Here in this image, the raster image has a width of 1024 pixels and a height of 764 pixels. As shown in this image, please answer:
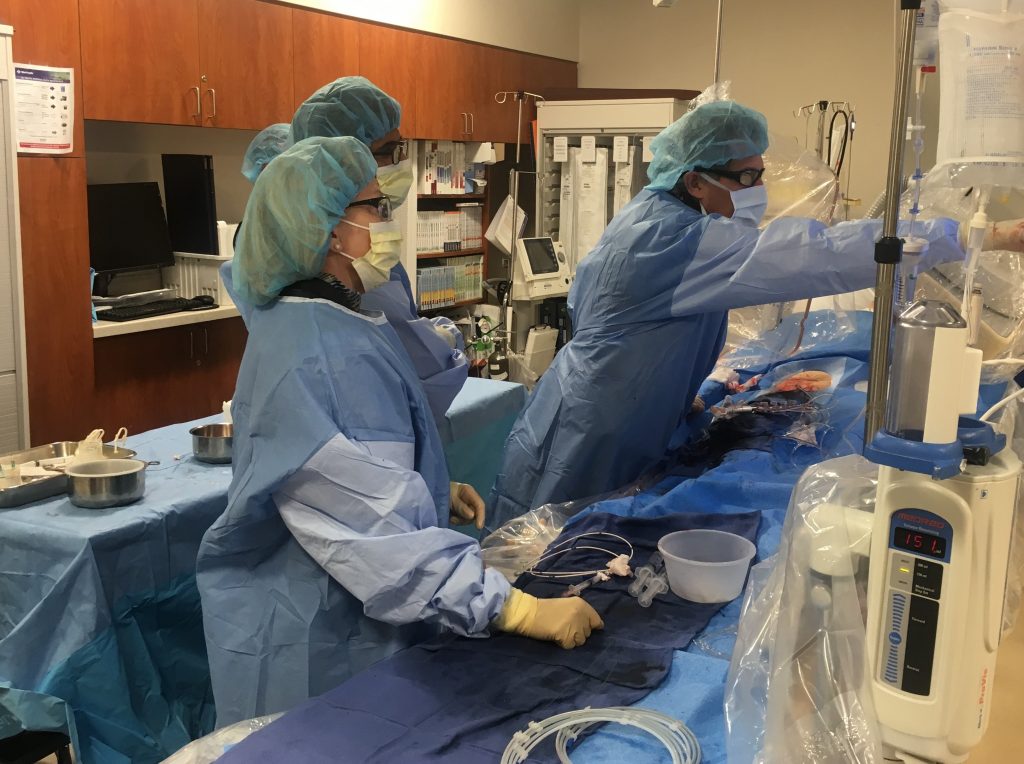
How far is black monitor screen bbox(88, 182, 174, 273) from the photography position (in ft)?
13.6

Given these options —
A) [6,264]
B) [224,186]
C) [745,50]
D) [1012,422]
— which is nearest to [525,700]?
[1012,422]

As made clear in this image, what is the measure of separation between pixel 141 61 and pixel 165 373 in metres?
1.33

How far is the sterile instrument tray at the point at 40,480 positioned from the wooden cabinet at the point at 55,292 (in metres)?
1.24

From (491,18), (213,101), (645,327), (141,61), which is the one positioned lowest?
(645,327)

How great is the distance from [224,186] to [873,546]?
4.67 m

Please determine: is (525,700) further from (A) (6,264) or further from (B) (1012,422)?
(A) (6,264)

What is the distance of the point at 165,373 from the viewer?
4.27m

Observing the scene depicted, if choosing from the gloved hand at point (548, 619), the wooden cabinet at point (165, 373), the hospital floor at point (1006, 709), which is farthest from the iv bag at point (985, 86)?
the wooden cabinet at point (165, 373)

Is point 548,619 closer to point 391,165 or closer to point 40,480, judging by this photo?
point 391,165

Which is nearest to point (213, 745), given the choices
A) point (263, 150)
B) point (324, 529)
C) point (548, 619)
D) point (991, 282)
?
point (324, 529)

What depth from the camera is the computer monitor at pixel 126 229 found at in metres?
4.13

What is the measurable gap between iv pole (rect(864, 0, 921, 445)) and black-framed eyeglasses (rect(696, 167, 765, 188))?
1.49 metres

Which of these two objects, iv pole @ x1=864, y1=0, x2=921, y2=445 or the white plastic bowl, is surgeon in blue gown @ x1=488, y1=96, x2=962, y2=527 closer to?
the white plastic bowl

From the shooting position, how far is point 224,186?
5.04m
